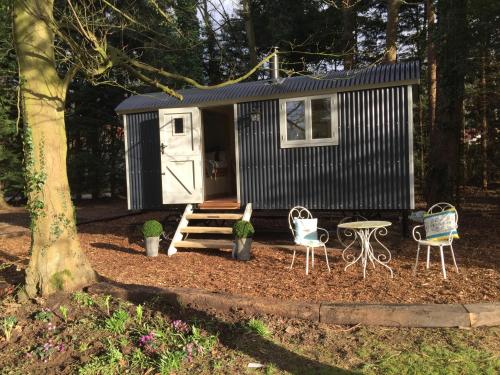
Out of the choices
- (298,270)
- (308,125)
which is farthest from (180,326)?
(308,125)

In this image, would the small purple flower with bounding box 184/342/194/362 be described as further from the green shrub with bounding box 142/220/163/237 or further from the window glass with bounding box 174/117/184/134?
the window glass with bounding box 174/117/184/134

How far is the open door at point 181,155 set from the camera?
952 cm

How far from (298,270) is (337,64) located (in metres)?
12.0

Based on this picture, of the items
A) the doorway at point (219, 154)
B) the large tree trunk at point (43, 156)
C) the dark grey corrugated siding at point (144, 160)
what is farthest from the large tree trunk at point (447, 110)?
the large tree trunk at point (43, 156)

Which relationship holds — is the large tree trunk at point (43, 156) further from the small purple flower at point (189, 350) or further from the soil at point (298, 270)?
the small purple flower at point (189, 350)

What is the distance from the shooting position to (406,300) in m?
4.95

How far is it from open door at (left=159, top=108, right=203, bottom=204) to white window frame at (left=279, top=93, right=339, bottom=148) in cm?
173

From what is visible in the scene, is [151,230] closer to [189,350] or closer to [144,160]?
[144,160]

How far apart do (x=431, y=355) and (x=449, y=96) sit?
887 cm

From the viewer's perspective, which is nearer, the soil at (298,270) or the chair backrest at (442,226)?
the soil at (298,270)

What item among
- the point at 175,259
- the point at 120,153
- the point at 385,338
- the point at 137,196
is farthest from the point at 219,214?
the point at 120,153

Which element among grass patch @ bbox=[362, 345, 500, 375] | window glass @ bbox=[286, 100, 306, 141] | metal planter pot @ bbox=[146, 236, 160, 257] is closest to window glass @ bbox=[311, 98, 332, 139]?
window glass @ bbox=[286, 100, 306, 141]

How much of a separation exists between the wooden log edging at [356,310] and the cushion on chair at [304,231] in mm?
2100

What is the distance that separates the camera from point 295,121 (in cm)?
892
